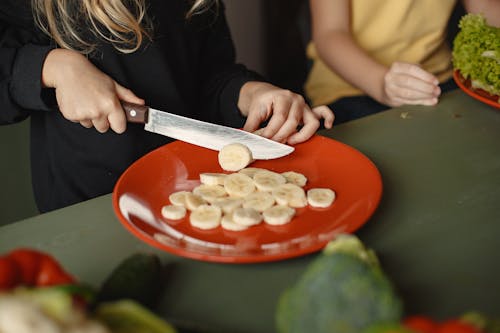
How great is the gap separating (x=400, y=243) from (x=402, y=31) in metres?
1.06

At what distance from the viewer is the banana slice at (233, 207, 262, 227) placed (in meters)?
0.85

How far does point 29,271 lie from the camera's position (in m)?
0.54

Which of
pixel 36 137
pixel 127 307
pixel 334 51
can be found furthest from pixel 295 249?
pixel 334 51

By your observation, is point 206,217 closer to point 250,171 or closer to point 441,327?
point 250,171

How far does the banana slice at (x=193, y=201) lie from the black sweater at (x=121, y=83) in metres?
0.38

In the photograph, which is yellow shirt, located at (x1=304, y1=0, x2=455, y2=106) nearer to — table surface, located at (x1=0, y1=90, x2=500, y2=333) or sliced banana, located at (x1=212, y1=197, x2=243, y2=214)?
table surface, located at (x1=0, y1=90, x2=500, y2=333)

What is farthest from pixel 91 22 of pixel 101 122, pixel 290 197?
pixel 290 197

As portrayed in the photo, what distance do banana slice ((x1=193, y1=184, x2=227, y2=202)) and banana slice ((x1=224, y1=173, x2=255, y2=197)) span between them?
1cm

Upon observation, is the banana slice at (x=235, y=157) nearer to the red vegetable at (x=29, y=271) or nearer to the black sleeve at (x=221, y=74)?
the black sleeve at (x=221, y=74)

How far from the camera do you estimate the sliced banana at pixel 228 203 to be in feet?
2.91

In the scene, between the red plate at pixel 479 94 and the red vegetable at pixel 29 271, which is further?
the red plate at pixel 479 94

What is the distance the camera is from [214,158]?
107 centimetres

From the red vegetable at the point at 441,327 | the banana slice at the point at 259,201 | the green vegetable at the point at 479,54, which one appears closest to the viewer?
the red vegetable at the point at 441,327

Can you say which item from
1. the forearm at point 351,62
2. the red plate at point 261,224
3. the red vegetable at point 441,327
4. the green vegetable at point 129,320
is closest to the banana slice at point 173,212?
the red plate at point 261,224
